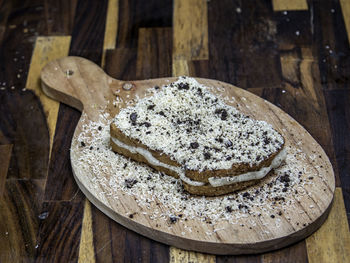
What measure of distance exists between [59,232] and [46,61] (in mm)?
1717

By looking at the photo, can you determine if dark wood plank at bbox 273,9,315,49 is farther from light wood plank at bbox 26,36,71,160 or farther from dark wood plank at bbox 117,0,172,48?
light wood plank at bbox 26,36,71,160

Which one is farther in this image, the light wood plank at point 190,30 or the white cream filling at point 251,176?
the light wood plank at point 190,30

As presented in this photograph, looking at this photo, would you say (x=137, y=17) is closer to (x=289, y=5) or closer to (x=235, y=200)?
(x=289, y=5)

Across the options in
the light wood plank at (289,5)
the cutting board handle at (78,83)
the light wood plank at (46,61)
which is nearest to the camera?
the cutting board handle at (78,83)

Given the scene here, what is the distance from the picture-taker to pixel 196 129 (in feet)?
12.2

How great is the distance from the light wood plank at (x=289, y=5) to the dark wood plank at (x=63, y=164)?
2.00 m

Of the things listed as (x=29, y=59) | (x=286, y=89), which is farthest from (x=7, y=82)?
(x=286, y=89)

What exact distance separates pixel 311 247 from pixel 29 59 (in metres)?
2.73

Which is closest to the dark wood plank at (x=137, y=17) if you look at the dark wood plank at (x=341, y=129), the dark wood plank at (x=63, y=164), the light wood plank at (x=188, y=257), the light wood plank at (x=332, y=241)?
the dark wood plank at (x=63, y=164)

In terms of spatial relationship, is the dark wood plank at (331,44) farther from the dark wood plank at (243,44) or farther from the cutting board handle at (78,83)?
the cutting board handle at (78,83)

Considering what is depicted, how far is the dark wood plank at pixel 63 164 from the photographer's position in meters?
3.81

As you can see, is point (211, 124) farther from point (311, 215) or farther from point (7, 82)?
point (7, 82)

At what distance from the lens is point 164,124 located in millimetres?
3736

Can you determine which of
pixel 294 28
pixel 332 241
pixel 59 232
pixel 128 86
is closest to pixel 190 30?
pixel 294 28
